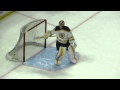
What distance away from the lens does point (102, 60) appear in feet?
27.8

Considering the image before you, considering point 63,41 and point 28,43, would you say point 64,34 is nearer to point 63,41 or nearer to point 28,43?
point 63,41


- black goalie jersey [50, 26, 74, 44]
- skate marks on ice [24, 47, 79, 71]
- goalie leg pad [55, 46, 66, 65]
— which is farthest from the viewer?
skate marks on ice [24, 47, 79, 71]

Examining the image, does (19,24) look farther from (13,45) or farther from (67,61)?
(67,61)

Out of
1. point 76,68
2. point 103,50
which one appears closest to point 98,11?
point 103,50

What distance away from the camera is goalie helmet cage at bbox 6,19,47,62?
842 cm

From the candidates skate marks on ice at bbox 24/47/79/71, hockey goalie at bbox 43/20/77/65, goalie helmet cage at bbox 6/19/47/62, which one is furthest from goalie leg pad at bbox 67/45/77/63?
goalie helmet cage at bbox 6/19/47/62

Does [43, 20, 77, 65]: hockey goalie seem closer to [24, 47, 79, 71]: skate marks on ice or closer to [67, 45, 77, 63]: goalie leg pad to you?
[67, 45, 77, 63]: goalie leg pad

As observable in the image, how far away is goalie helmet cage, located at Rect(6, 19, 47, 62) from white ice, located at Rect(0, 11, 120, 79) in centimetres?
Answer: 17

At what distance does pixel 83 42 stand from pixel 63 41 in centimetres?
121

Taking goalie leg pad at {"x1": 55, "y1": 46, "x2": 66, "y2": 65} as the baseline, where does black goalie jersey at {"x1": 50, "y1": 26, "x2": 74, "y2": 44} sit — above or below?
above

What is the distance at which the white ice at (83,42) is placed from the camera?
807cm

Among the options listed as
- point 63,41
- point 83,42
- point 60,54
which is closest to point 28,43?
point 60,54

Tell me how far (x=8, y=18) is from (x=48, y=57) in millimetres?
2099

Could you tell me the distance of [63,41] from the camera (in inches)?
313
